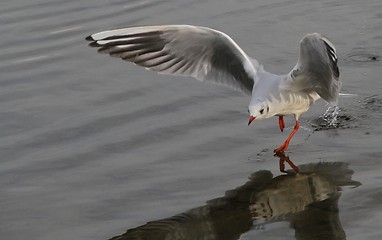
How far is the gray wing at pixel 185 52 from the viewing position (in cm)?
706

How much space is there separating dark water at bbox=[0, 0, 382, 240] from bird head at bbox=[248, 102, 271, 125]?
0.31 m

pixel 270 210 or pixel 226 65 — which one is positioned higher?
pixel 226 65

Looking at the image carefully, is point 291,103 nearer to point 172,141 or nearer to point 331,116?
point 331,116

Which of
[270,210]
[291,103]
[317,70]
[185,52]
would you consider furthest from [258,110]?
[270,210]

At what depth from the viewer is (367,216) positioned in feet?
18.1

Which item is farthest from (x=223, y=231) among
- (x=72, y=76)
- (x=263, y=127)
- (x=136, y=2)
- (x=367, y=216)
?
(x=136, y=2)

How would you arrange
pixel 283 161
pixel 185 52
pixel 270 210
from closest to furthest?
pixel 270 210, pixel 283 161, pixel 185 52

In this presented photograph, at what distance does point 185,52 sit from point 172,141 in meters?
0.74

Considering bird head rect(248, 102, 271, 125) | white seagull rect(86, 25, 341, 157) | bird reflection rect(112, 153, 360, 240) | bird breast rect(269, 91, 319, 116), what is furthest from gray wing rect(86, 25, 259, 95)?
bird reflection rect(112, 153, 360, 240)

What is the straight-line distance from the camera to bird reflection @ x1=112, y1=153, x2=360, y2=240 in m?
5.55

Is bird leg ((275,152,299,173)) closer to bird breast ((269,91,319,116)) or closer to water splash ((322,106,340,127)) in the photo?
bird breast ((269,91,319,116))

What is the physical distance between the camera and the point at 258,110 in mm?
6781

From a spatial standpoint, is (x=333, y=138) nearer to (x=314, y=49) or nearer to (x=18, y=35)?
(x=314, y=49)

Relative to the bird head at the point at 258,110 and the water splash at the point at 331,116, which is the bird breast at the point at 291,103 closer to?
the bird head at the point at 258,110
